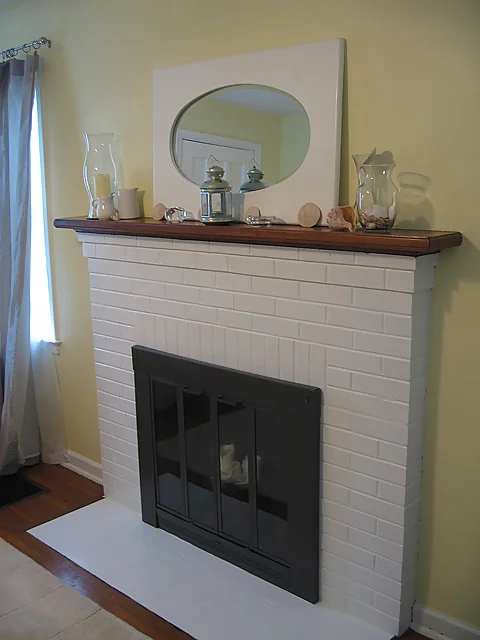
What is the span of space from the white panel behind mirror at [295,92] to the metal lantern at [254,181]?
21mm

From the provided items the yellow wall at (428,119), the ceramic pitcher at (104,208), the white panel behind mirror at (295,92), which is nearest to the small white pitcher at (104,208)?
the ceramic pitcher at (104,208)

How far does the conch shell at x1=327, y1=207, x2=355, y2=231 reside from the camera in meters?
1.80

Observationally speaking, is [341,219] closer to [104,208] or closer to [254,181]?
[254,181]

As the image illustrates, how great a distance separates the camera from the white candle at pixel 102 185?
99.0 inches

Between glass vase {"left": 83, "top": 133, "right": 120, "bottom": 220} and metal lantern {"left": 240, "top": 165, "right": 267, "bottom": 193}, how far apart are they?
688mm

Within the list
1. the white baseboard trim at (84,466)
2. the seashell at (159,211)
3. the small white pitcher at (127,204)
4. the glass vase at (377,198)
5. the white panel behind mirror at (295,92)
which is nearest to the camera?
the glass vase at (377,198)

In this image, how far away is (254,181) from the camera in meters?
2.10

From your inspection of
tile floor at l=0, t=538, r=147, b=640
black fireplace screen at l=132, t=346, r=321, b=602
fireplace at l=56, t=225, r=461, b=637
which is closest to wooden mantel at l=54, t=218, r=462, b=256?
fireplace at l=56, t=225, r=461, b=637

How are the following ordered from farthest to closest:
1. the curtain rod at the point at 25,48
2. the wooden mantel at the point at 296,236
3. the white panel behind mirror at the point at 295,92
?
the curtain rod at the point at 25,48 → the white panel behind mirror at the point at 295,92 → the wooden mantel at the point at 296,236

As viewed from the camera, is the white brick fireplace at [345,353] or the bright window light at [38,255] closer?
the white brick fireplace at [345,353]

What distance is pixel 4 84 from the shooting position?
287 cm

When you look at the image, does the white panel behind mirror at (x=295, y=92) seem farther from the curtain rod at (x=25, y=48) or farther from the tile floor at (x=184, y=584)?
the tile floor at (x=184, y=584)

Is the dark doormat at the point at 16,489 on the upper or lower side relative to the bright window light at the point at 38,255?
lower

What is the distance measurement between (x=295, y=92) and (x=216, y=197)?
419mm
